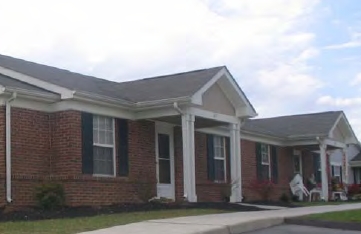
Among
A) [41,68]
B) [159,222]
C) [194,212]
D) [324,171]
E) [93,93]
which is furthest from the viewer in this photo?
[324,171]

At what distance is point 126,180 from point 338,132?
15.0 meters

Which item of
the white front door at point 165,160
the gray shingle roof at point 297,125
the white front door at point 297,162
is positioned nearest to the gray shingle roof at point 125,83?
the white front door at point 165,160

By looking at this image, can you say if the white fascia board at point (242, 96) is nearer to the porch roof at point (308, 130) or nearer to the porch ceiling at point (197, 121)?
the porch ceiling at point (197, 121)

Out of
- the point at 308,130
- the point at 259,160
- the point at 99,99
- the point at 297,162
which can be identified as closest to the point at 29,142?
the point at 99,99

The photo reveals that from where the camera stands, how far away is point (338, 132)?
102ft

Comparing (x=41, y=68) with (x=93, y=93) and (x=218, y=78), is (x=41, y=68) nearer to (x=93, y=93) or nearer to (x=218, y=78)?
(x=93, y=93)

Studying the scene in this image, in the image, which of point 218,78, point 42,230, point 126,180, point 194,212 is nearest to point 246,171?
point 218,78

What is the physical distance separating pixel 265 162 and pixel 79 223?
53.9 ft

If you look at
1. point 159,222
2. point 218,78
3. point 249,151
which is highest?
point 218,78

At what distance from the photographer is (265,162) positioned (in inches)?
1116

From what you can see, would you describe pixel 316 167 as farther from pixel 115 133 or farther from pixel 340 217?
pixel 340 217

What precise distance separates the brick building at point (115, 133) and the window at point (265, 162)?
230cm

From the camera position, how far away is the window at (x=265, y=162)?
91.8 feet

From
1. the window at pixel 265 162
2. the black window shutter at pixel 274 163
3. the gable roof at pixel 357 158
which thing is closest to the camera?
the window at pixel 265 162
